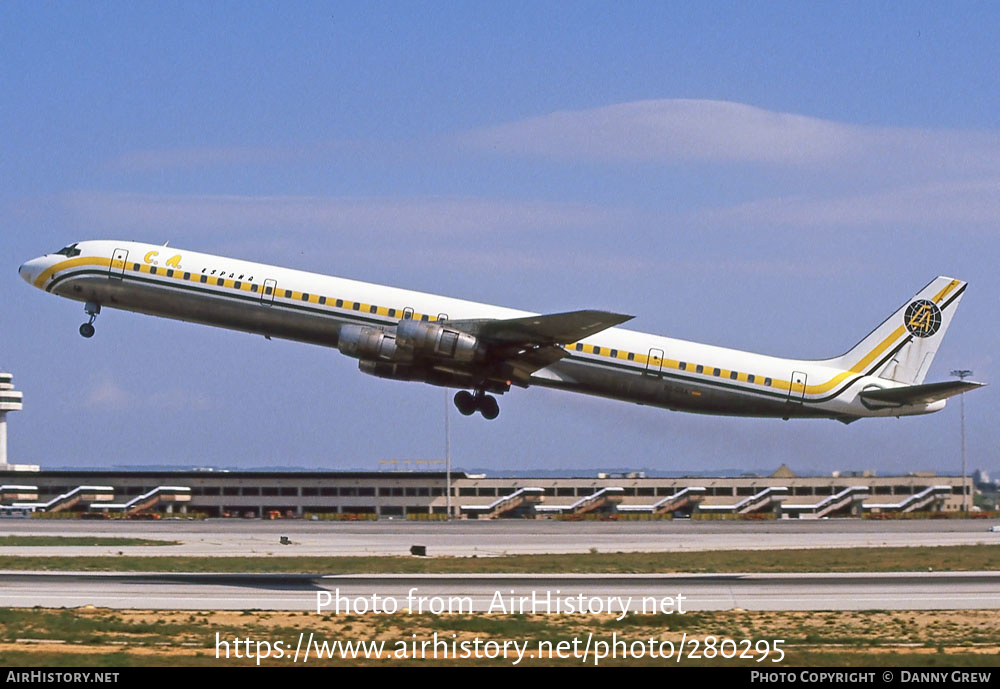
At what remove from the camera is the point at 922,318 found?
56.1 metres

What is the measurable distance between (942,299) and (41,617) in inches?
1588

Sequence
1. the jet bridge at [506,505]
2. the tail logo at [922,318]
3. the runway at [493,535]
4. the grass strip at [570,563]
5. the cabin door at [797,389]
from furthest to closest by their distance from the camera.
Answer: the jet bridge at [506,505] → the runway at [493,535] → the tail logo at [922,318] → the grass strip at [570,563] → the cabin door at [797,389]

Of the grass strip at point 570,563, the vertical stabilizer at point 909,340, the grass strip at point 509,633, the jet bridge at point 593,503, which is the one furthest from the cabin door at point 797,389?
the jet bridge at point 593,503

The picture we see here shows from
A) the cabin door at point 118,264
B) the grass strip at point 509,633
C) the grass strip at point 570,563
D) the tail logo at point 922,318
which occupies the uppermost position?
the cabin door at point 118,264

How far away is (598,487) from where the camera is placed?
447 ft

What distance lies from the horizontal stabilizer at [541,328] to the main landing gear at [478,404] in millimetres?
3869

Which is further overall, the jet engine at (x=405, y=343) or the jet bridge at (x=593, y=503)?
the jet bridge at (x=593, y=503)

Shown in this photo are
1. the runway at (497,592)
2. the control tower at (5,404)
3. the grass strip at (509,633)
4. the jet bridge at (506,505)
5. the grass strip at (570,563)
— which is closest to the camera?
the grass strip at (509,633)

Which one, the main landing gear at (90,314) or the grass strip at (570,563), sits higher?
the main landing gear at (90,314)

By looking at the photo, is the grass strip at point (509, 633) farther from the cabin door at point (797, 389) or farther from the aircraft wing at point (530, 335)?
the cabin door at point (797, 389)

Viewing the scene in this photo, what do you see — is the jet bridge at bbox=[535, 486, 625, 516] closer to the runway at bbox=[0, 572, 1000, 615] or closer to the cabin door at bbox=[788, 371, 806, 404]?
the cabin door at bbox=[788, 371, 806, 404]

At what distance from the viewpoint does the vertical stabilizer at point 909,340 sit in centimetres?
5506
